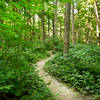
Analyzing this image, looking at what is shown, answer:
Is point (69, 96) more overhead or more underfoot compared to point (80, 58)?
more underfoot

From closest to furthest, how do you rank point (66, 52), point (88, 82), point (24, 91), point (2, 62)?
point (2, 62), point (24, 91), point (88, 82), point (66, 52)

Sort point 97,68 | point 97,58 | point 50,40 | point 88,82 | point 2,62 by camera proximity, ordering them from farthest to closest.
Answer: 1. point 50,40
2. point 97,58
3. point 97,68
4. point 88,82
5. point 2,62

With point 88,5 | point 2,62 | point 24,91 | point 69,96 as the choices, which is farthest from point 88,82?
point 88,5

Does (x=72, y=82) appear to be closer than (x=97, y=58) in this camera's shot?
Yes

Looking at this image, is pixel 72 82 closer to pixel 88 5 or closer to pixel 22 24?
pixel 22 24

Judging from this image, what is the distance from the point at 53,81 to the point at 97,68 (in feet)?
8.57

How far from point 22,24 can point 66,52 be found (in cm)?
626

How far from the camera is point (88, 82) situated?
4754mm

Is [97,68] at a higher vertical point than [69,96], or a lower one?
higher

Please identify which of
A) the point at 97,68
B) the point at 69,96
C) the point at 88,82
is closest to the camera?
the point at 69,96

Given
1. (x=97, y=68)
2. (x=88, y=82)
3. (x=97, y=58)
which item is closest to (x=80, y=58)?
(x=97, y=58)

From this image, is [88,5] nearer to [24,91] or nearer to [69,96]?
[69,96]

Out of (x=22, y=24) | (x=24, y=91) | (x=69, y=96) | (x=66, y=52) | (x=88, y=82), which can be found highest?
(x=22, y=24)

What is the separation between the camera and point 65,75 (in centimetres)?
564
